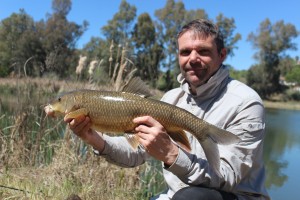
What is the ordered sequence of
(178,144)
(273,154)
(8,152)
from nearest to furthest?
(178,144) → (8,152) → (273,154)

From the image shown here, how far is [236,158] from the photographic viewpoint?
2.26 m

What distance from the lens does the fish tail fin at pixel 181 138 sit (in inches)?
89.2

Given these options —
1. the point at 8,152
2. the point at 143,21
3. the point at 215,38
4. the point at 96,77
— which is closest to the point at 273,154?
the point at 96,77

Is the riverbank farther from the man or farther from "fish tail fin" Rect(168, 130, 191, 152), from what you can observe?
"fish tail fin" Rect(168, 130, 191, 152)

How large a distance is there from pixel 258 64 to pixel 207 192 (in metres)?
46.4

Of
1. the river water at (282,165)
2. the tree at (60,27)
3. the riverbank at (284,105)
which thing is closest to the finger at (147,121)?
the river water at (282,165)

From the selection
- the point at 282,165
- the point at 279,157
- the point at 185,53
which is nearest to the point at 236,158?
the point at 185,53

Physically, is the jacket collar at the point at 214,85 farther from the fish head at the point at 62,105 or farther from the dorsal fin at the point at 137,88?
the fish head at the point at 62,105

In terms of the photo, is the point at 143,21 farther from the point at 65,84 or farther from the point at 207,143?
the point at 207,143

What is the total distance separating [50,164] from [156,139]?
8.68 feet

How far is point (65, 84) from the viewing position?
15.9ft

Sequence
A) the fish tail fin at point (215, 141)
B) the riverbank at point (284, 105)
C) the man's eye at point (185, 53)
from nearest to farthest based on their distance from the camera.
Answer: the fish tail fin at point (215, 141)
the man's eye at point (185, 53)
the riverbank at point (284, 105)

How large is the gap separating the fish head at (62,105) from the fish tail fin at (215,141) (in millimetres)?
787

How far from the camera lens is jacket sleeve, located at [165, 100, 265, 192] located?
87.3 inches
